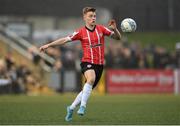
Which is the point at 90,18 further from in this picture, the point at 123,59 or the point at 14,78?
the point at 123,59

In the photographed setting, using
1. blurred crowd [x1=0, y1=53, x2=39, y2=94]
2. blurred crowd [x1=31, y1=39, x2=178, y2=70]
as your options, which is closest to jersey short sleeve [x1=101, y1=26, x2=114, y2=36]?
blurred crowd [x1=0, y1=53, x2=39, y2=94]

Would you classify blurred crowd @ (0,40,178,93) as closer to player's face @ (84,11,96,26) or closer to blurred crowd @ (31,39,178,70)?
blurred crowd @ (31,39,178,70)

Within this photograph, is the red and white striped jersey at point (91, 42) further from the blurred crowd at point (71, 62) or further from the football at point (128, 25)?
the blurred crowd at point (71, 62)

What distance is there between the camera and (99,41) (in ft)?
50.0

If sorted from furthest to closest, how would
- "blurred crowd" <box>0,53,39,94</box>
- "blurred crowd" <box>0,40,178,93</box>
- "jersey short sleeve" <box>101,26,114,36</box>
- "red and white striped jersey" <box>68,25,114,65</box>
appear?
"blurred crowd" <box>0,40,178,93</box> → "blurred crowd" <box>0,53,39,94</box> → "jersey short sleeve" <box>101,26,114,36</box> → "red and white striped jersey" <box>68,25,114,65</box>

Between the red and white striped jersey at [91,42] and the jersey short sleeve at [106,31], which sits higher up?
the jersey short sleeve at [106,31]

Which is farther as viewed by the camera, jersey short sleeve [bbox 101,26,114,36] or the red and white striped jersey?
jersey short sleeve [bbox 101,26,114,36]

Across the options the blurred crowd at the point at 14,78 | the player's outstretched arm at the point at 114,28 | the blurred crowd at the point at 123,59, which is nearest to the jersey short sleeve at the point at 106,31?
the player's outstretched arm at the point at 114,28

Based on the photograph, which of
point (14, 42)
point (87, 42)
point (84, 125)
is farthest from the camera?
point (14, 42)

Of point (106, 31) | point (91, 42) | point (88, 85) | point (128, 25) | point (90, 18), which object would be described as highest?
point (90, 18)

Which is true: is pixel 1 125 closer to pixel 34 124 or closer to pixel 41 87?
pixel 34 124

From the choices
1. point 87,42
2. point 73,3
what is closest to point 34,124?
point 87,42

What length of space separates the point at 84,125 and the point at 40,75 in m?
22.0

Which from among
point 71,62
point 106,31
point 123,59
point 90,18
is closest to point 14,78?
point 71,62
